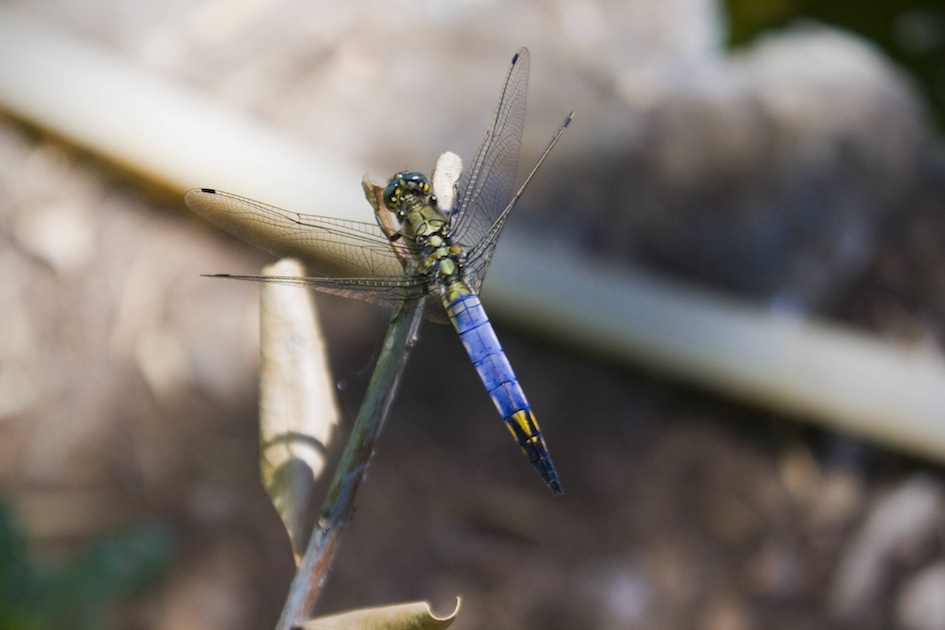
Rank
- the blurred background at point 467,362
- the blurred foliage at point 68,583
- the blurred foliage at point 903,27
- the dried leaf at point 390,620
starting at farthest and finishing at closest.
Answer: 1. the blurred foliage at point 903,27
2. the blurred background at point 467,362
3. the blurred foliage at point 68,583
4. the dried leaf at point 390,620

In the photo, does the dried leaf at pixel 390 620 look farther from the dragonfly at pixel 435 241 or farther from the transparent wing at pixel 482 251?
the transparent wing at pixel 482 251

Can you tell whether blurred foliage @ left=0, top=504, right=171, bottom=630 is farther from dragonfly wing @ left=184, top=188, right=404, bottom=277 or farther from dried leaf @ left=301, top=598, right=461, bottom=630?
dried leaf @ left=301, top=598, right=461, bottom=630

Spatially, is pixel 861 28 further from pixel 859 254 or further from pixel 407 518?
pixel 407 518

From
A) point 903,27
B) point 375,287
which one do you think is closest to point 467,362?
point 375,287

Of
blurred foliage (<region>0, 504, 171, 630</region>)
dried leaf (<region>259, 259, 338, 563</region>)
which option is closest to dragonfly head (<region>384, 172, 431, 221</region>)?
dried leaf (<region>259, 259, 338, 563</region>)

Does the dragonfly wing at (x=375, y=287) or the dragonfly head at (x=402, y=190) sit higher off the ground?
the dragonfly head at (x=402, y=190)

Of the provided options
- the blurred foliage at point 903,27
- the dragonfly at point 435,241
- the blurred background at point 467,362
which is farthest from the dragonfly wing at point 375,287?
the blurred foliage at point 903,27

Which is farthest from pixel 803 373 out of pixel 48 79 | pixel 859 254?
pixel 48 79
